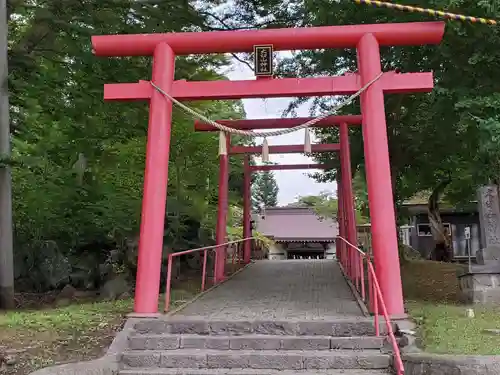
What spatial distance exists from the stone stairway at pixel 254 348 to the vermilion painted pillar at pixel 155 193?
2.01 ft

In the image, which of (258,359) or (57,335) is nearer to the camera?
(258,359)

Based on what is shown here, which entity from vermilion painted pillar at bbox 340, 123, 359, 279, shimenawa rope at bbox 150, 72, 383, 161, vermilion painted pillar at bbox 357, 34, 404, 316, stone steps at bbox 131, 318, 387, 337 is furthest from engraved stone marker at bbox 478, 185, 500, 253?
stone steps at bbox 131, 318, 387, 337

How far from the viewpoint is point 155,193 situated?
7125mm

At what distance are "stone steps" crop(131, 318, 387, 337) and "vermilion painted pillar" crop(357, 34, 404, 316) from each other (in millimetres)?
694

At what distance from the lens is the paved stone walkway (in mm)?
6746

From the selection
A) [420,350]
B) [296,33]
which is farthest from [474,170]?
[420,350]

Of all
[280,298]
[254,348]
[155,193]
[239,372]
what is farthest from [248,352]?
[280,298]

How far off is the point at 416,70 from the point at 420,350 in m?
5.79

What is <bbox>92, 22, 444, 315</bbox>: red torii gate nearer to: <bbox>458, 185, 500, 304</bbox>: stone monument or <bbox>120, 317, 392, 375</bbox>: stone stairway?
<bbox>120, 317, 392, 375</bbox>: stone stairway

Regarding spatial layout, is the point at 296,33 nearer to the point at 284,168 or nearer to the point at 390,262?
the point at 390,262

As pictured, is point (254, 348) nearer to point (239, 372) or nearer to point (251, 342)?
point (251, 342)

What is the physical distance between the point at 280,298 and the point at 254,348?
104 inches

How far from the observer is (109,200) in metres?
12.2

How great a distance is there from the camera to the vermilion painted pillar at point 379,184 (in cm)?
660
